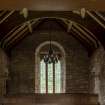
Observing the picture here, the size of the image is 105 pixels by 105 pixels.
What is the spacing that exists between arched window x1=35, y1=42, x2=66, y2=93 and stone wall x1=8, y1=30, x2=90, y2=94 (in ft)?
0.60

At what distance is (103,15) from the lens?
948cm

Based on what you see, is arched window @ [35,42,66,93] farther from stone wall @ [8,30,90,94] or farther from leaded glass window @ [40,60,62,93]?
stone wall @ [8,30,90,94]

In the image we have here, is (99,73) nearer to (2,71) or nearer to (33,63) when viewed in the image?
(2,71)

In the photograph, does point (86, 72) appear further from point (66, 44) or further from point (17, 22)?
point (17, 22)

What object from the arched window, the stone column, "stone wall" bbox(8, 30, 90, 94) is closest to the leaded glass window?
the arched window

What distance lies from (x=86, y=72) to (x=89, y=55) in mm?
804

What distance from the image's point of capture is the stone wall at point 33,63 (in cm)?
1533

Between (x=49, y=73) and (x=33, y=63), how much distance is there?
84 cm

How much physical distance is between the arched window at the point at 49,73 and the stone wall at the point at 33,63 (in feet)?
0.60

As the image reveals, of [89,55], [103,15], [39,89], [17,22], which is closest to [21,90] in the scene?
[39,89]

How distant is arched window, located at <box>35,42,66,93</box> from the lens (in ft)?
50.4

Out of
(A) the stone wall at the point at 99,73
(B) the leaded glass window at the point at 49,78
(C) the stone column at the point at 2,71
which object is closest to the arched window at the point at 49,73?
(B) the leaded glass window at the point at 49,78

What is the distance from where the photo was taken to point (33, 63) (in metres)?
15.4

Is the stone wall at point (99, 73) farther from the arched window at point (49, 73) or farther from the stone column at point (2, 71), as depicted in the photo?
the stone column at point (2, 71)
